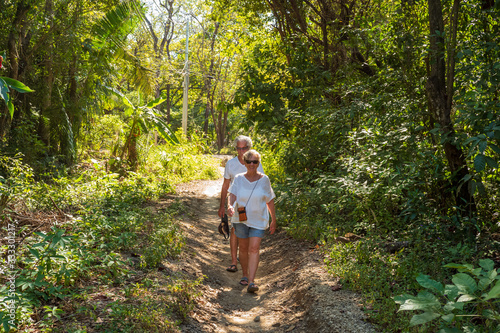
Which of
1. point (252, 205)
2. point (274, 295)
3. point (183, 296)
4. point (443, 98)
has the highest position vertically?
point (443, 98)

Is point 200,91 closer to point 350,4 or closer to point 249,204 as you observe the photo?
point 350,4

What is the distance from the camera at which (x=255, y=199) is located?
571cm

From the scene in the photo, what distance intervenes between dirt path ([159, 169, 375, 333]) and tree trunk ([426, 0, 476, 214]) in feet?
6.88

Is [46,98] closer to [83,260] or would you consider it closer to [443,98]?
[83,260]

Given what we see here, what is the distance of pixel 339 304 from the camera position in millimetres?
4480

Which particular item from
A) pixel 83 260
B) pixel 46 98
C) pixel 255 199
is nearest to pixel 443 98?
pixel 255 199

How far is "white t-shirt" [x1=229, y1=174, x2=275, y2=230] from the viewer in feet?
18.8

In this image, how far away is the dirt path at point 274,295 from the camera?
437 cm

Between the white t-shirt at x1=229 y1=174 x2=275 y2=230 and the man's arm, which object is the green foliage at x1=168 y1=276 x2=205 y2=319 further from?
the man's arm

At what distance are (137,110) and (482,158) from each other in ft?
36.5

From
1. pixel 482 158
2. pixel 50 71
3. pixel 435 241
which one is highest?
pixel 50 71

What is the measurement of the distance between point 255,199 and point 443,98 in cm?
288

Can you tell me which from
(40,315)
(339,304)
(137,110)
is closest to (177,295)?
(40,315)

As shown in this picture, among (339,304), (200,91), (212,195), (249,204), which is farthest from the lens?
(200,91)
